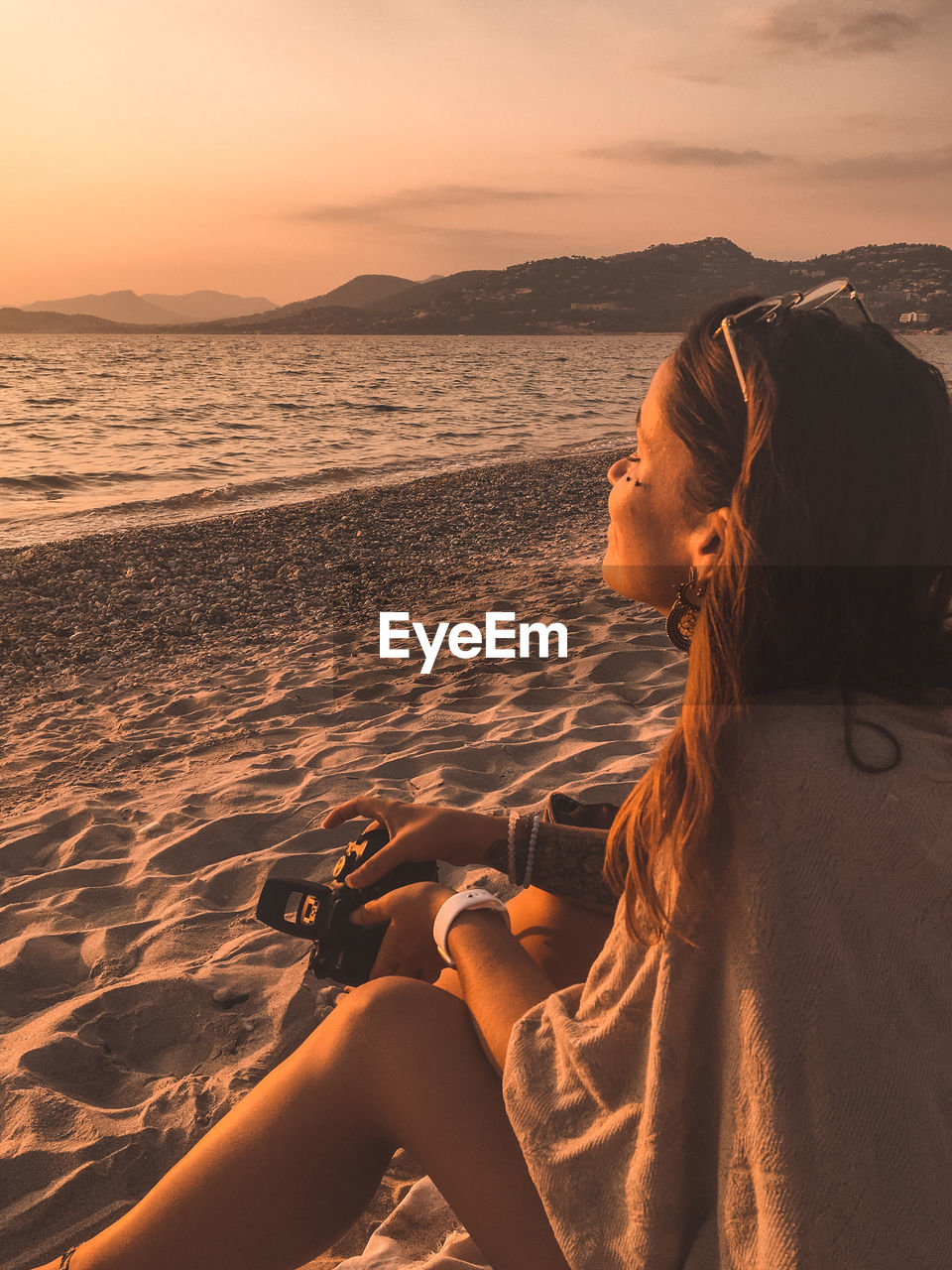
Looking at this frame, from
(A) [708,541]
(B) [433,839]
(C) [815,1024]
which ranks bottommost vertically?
(B) [433,839]

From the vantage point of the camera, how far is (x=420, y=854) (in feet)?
6.50

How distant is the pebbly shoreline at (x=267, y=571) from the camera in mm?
6484

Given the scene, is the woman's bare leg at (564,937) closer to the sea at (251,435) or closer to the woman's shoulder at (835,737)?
the woman's shoulder at (835,737)

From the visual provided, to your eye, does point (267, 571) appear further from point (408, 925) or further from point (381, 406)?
point (381, 406)

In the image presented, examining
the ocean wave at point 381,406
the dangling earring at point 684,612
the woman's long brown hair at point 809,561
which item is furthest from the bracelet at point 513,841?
the ocean wave at point 381,406

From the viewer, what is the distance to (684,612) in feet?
4.71

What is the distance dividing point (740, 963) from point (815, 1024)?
0.32 feet

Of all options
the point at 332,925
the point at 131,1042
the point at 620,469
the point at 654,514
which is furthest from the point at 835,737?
the point at 131,1042

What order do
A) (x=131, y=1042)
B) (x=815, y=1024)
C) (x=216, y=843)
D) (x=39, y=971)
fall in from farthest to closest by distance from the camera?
(x=216, y=843) → (x=39, y=971) → (x=131, y=1042) → (x=815, y=1024)

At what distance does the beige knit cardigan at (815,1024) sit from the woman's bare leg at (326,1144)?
349 millimetres

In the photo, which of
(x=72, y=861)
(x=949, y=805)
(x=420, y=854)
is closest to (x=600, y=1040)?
(x=949, y=805)

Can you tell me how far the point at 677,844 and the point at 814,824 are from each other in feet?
0.51

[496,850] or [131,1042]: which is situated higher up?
[496,850]

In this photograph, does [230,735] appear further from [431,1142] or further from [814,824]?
[814,824]
